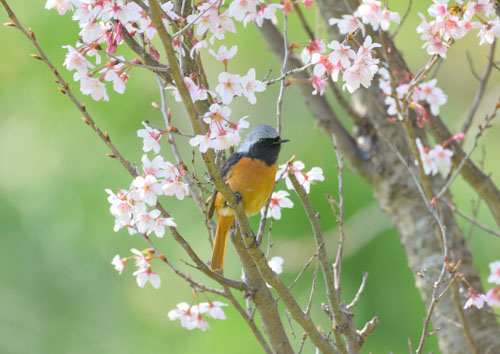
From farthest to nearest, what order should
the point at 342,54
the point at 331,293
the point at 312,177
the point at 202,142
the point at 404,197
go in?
1. the point at 404,197
2. the point at 312,177
3. the point at 331,293
4. the point at 342,54
5. the point at 202,142

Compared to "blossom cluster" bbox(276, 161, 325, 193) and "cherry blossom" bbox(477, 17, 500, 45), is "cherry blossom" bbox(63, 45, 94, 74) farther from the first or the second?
"cherry blossom" bbox(477, 17, 500, 45)

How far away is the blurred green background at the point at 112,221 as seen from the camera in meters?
4.59

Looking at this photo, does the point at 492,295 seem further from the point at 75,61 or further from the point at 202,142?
the point at 75,61

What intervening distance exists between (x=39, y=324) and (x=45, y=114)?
6.73 ft

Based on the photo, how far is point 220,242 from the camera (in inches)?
101

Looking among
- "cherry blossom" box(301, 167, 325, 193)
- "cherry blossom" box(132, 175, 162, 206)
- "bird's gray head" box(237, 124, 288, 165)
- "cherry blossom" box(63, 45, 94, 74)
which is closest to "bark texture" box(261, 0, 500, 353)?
"bird's gray head" box(237, 124, 288, 165)

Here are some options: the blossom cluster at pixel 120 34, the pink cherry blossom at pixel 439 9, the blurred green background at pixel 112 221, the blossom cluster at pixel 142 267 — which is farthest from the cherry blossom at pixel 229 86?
the blurred green background at pixel 112 221

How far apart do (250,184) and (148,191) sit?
67cm

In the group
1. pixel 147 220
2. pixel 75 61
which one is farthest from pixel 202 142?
pixel 75 61

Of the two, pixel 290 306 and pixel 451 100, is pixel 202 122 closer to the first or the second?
pixel 290 306

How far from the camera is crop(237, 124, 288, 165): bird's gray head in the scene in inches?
104

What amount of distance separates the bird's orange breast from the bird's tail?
0.12 ft

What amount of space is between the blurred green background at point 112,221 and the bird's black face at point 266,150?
1.81 metres

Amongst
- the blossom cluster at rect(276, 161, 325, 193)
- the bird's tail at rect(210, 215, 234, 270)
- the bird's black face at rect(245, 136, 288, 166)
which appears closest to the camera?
the blossom cluster at rect(276, 161, 325, 193)
